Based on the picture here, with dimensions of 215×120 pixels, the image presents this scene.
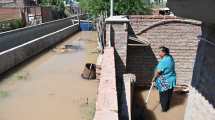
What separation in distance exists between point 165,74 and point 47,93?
305cm

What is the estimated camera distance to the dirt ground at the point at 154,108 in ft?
26.4

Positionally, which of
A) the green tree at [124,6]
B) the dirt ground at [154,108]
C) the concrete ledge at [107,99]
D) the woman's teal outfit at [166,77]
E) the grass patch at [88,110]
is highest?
the green tree at [124,6]

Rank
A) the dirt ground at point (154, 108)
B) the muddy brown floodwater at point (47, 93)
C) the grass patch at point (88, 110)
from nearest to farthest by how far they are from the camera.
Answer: the grass patch at point (88, 110) → the muddy brown floodwater at point (47, 93) → the dirt ground at point (154, 108)

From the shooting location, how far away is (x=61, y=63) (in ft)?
37.2

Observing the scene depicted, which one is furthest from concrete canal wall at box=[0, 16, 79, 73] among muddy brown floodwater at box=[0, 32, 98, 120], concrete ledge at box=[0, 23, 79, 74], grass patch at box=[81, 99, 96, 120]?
grass patch at box=[81, 99, 96, 120]

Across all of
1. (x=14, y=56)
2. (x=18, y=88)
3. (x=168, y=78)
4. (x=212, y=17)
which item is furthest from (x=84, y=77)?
(x=212, y=17)

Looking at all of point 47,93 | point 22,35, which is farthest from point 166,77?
point 22,35

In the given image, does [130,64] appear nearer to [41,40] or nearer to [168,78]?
[168,78]

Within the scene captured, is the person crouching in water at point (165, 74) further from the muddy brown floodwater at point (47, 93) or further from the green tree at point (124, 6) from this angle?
the green tree at point (124, 6)

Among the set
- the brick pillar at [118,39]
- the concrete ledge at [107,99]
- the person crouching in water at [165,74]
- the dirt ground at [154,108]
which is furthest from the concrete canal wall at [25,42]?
the concrete ledge at [107,99]

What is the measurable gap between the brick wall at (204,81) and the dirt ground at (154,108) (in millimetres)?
3569

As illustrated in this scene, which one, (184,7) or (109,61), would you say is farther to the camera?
(109,61)

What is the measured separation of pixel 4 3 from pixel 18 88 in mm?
30349

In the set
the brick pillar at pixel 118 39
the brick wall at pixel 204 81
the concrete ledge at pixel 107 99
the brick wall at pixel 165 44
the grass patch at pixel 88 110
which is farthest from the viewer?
the brick wall at pixel 165 44
